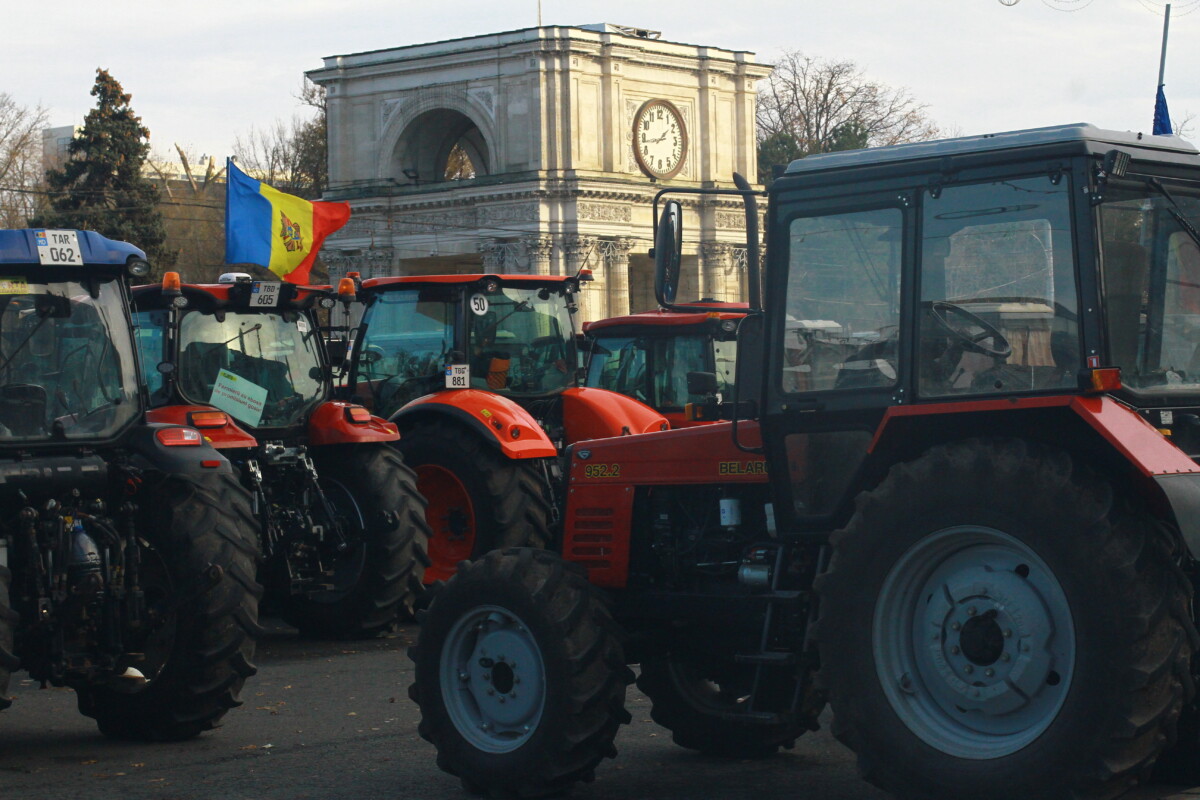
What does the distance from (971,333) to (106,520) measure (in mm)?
4248

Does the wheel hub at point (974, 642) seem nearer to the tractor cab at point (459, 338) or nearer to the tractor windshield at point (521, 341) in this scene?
the tractor cab at point (459, 338)

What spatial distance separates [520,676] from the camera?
7031mm

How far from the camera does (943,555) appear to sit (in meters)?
5.92

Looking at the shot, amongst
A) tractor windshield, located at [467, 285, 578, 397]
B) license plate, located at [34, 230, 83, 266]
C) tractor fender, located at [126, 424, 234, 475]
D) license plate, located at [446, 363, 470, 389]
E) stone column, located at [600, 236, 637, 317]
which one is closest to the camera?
license plate, located at [34, 230, 83, 266]

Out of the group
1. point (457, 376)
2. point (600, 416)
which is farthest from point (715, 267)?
point (457, 376)

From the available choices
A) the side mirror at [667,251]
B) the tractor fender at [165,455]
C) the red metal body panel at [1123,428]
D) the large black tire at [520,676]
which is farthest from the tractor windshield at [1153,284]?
the tractor fender at [165,455]

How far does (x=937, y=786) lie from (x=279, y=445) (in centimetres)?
692

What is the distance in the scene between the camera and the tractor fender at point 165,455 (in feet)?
27.9

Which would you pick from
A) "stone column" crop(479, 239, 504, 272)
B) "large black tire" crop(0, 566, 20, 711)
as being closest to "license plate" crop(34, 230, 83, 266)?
"large black tire" crop(0, 566, 20, 711)

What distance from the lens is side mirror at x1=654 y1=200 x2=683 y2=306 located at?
21.2ft

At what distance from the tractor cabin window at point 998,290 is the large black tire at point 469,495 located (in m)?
6.67

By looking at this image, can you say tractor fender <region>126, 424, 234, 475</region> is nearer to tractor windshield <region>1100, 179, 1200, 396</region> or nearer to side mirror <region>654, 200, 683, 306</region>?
side mirror <region>654, 200, 683, 306</region>

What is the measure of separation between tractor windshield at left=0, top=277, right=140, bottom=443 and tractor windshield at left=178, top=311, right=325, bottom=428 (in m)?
3.10

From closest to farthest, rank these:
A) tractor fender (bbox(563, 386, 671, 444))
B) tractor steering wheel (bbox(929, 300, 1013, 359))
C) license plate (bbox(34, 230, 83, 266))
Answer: tractor steering wheel (bbox(929, 300, 1013, 359)) < license plate (bbox(34, 230, 83, 266)) < tractor fender (bbox(563, 386, 671, 444))
